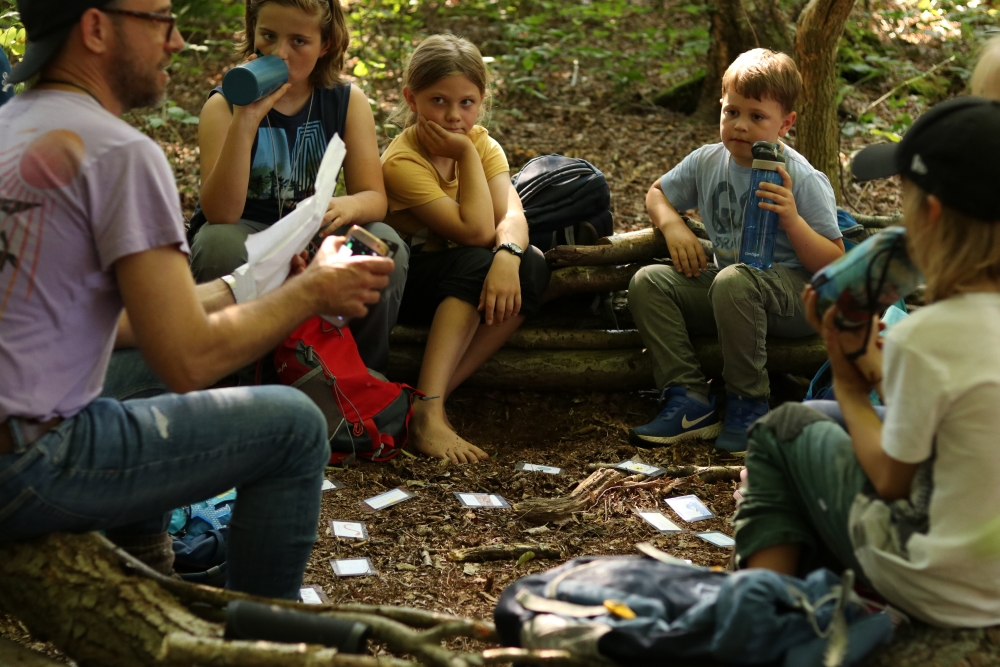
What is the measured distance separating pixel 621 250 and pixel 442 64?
1214mm

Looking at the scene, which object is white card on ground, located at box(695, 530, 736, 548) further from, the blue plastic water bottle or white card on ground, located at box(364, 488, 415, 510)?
the blue plastic water bottle

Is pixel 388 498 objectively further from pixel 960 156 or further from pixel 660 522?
pixel 960 156

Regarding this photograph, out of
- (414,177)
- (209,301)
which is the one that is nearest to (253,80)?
(414,177)

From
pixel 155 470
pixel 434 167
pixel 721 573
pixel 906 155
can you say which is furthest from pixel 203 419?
pixel 434 167

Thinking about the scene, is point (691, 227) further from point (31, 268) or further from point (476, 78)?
point (31, 268)

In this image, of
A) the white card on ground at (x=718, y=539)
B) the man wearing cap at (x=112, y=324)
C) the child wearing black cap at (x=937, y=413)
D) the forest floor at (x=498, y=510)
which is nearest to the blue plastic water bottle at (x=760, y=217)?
the forest floor at (x=498, y=510)

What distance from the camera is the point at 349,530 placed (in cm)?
324

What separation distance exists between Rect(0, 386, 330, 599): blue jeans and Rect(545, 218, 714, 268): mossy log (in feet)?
7.64

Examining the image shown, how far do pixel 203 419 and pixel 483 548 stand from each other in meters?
1.33

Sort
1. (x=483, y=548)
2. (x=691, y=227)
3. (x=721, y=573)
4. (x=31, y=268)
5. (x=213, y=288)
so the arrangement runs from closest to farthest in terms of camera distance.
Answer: (x=31, y=268)
(x=721, y=573)
(x=213, y=288)
(x=483, y=548)
(x=691, y=227)

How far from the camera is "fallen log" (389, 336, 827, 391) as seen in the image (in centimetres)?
434

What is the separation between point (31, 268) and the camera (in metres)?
1.91

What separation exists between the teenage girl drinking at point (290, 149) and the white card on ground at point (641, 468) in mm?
1080

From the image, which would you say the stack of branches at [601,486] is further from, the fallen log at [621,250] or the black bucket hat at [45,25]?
the black bucket hat at [45,25]
